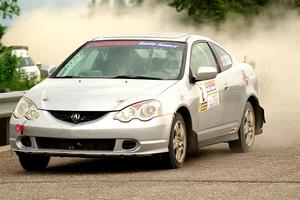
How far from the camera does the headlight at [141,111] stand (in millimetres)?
10750

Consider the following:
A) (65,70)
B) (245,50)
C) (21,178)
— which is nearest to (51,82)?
(65,70)

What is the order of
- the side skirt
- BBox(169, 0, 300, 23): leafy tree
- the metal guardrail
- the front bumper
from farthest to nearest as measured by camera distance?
1. BBox(169, 0, 300, 23): leafy tree
2. the metal guardrail
3. the side skirt
4. the front bumper

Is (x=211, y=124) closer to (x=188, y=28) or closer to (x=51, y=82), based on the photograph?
(x=51, y=82)

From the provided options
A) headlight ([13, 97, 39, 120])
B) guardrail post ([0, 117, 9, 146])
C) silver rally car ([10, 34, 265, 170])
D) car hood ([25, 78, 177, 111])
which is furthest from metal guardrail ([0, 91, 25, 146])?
headlight ([13, 97, 39, 120])

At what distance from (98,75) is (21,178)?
1659 millimetres

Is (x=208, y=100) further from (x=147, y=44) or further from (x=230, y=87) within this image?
(x=147, y=44)

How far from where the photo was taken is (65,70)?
12.2 metres

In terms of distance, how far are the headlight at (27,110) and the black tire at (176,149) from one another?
1.42 metres

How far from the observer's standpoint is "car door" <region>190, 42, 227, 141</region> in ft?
39.0

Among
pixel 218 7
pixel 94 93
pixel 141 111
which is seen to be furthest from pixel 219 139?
pixel 218 7

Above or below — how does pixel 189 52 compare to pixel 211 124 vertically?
above

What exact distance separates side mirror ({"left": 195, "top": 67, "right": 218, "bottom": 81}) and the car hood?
37cm

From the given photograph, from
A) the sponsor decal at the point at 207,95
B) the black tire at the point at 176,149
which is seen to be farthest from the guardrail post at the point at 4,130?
the black tire at the point at 176,149

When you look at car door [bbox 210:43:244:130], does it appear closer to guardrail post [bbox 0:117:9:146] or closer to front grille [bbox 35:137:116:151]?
front grille [bbox 35:137:116:151]
